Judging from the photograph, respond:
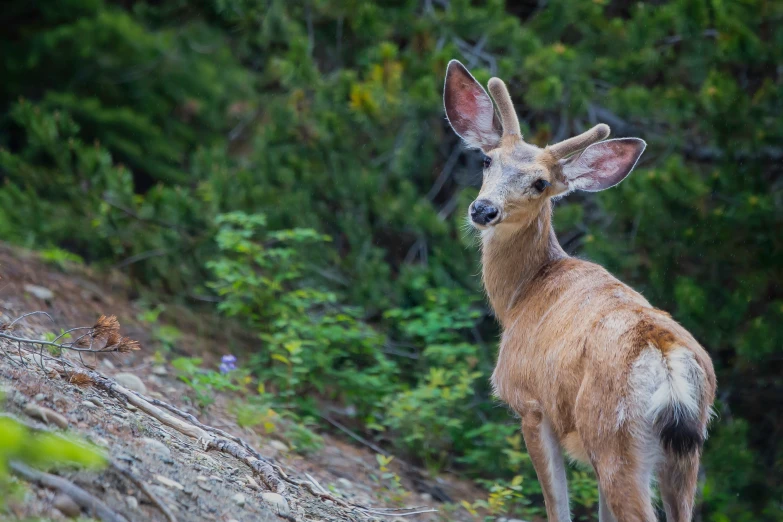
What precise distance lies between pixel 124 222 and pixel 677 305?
4.66 meters

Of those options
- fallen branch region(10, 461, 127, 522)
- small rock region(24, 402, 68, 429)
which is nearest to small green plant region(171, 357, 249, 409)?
small rock region(24, 402, 68, 429)

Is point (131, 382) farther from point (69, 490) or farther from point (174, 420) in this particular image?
point (69, 490)

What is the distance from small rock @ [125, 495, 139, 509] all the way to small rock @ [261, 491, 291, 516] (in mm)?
915

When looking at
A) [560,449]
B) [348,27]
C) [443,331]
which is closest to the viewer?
[560,449]

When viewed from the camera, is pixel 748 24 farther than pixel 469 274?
No

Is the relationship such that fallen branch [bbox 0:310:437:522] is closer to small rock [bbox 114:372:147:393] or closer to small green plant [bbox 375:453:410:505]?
small rock [bbox 114:372:147:393]

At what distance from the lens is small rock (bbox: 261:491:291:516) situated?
4.20 meters

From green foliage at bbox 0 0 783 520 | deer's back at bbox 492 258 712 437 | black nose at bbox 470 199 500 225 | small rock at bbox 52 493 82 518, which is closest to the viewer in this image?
small rock at bbox 52 493 82 518

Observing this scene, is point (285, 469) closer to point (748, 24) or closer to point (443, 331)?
point (443, 331)

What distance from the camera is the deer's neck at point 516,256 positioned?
566 cm

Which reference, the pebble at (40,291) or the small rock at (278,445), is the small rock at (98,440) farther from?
the pebble at (40,291)

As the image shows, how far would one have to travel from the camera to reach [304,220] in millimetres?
8273

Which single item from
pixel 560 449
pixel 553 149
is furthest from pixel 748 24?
pixel 560 449

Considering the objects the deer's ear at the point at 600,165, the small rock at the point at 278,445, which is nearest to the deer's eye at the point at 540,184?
the deer's ear at the point at 600,165
